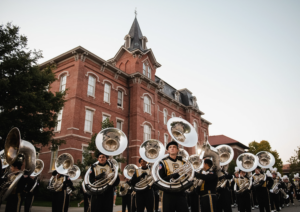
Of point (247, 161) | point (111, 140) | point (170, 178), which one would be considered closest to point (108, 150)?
point (111, 140)

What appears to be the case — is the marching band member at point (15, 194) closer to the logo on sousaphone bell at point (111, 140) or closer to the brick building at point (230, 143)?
the logo on sousaphone bell at point (111, 140)

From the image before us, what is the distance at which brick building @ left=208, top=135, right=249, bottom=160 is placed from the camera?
56.1 metres

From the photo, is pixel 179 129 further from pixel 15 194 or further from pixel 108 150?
pixel 15 194

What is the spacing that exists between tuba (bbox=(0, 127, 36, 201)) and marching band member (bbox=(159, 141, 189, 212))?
10.8 ft

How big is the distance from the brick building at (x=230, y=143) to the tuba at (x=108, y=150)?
5251cm

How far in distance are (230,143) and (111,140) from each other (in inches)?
2149

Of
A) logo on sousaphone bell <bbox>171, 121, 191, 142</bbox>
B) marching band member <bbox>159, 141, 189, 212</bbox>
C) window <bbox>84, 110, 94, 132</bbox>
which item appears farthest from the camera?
window <bbox>84, 110, 94, 132</bbox>

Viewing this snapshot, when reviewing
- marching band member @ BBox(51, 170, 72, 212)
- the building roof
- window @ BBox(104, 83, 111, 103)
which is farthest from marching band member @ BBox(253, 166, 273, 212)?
the building roof

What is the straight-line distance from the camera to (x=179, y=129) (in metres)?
6.32

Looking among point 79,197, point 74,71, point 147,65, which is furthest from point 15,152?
point 147,65

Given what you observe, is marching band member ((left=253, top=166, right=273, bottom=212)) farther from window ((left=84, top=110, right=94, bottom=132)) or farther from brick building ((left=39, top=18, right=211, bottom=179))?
window ((left=84, top=110, right=94, bottom=132))

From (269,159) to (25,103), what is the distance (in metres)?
14.8

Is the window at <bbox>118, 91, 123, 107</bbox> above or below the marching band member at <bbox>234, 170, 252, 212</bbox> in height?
above

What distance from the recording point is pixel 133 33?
119ft
